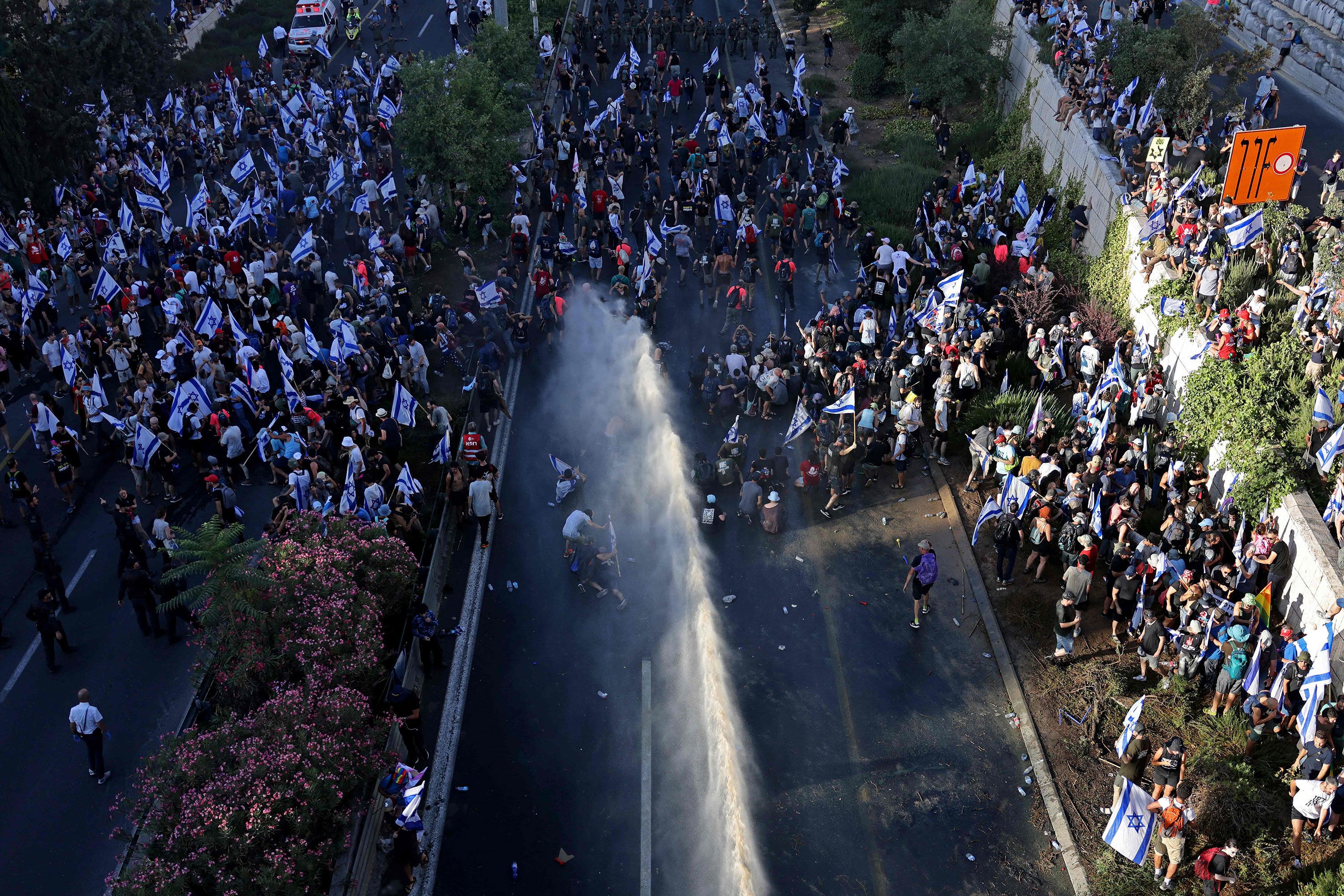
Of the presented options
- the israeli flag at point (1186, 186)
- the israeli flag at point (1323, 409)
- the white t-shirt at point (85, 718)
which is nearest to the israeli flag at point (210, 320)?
the white t-shirt at point (85, 718)

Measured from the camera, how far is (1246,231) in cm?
2055

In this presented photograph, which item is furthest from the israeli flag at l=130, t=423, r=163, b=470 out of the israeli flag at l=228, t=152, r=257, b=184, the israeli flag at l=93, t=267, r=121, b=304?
the israeli flag at l=228, t=152, r=257, b=184

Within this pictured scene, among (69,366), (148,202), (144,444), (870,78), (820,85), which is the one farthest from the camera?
(820,85)

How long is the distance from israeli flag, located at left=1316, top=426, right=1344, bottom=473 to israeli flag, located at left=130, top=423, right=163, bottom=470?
61.3 ft

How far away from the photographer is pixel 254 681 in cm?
1445

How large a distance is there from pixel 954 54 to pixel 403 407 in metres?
23.7

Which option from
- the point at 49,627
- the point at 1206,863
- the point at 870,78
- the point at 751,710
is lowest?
the point at 1206,863

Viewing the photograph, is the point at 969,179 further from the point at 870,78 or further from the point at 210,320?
the point at 210,320

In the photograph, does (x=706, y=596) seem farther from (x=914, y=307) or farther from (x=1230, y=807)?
(x=914, y=307)

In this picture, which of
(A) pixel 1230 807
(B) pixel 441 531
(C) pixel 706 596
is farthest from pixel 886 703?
(B) pixel 441 531

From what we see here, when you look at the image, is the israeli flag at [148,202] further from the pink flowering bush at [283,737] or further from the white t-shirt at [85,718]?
the white t-shirt at [85,718]

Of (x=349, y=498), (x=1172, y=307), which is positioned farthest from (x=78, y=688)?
(x=1172, y=307)

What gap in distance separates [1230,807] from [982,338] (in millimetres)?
10708

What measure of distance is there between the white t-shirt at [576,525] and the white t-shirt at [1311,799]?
406 inches
